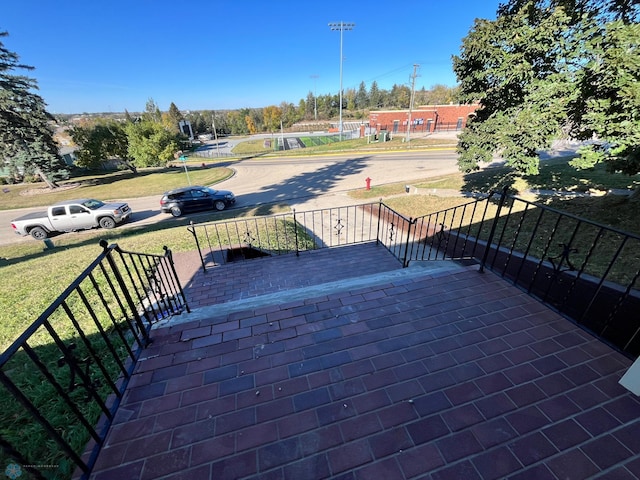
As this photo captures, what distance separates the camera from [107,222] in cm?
1170

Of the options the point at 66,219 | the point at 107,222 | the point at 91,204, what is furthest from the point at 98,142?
the point at 107,222

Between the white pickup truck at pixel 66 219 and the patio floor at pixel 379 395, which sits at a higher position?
the patio floor at pixel 379 395

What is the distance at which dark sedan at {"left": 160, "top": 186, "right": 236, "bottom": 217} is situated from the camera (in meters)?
13.1

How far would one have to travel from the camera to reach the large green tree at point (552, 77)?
16.5ft

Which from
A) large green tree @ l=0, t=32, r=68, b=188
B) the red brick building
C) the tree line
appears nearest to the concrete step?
the tree line

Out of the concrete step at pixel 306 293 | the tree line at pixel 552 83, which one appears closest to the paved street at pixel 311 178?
the tree line at pixel 552 83

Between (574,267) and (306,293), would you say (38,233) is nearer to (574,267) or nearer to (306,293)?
(306,293)

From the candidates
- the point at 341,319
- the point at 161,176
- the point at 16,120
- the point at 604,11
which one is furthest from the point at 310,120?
the point at 341,319

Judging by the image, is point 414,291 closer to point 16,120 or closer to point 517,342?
point 517,342

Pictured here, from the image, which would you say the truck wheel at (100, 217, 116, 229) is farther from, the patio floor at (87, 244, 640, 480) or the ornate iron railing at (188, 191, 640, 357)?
the patio floor at (87, 244, 640, 480)

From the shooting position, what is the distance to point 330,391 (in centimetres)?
207

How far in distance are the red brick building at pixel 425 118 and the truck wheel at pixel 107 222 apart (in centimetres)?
3775

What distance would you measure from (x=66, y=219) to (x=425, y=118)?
43.1 metres

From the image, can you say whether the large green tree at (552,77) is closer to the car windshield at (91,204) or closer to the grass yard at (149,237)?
the grass yard at (149,237)
